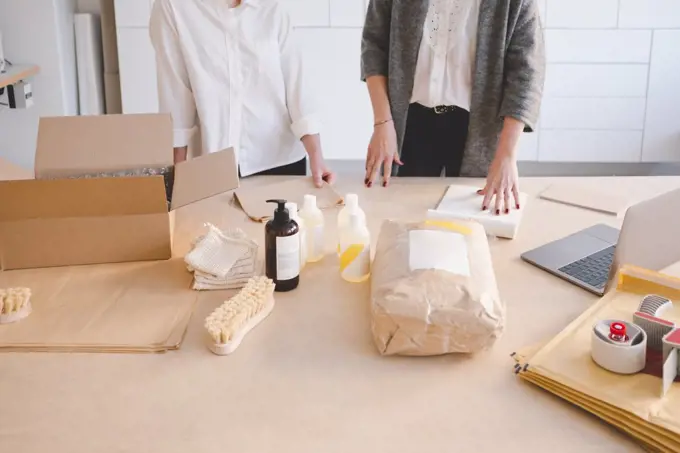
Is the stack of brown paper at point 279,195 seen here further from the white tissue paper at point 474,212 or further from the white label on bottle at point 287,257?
the white label on bottle at point 287,257

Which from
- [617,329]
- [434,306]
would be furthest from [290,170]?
[617,329]

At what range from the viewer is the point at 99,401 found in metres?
0.93

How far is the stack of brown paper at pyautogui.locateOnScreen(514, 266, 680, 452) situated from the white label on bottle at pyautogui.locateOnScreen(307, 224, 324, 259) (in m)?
0.45

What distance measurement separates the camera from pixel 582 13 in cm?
357

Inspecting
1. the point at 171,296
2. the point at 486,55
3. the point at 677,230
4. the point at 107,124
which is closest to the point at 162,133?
the point at 107,124

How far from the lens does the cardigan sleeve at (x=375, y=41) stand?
190 cm

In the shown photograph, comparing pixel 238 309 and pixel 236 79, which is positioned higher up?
pixel 236 79

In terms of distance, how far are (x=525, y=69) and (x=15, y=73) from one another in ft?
7.73

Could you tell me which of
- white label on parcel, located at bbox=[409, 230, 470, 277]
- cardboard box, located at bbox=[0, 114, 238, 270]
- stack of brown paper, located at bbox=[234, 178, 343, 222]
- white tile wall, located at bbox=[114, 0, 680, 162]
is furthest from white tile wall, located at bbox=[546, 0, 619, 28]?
white label on parcel, located at bbox=[409, 230, 470, 277]

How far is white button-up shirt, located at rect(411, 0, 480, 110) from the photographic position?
70.4 inches

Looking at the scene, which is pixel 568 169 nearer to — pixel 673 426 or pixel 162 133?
pixel 162 133

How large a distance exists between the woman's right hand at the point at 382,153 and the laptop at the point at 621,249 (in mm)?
501

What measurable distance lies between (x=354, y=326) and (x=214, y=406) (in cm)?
28

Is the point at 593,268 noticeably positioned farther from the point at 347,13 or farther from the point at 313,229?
the point at 347,13
